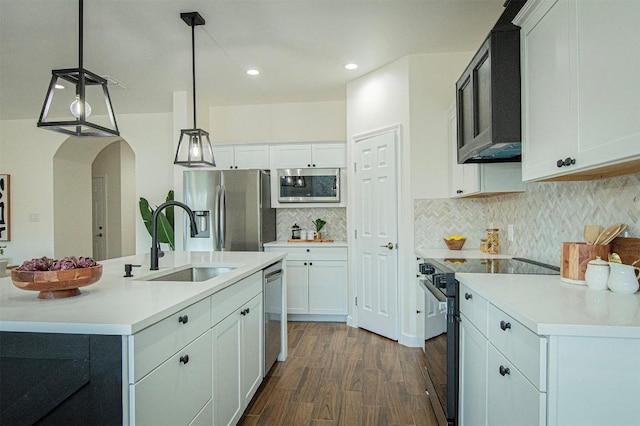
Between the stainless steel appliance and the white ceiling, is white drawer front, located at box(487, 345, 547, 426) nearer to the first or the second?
the stainless steel appliance

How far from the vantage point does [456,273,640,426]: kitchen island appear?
1.02 meters

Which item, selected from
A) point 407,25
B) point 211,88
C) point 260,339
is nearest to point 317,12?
point 407,25

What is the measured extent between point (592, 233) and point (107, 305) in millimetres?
2097

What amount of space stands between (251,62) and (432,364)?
10.4 feet

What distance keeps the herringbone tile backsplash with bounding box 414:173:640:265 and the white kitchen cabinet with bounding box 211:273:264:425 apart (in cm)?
183

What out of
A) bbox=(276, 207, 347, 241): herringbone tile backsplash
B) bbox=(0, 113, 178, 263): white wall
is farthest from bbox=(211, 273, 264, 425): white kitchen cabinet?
bbox=(0, 113, 178, 263): white wall

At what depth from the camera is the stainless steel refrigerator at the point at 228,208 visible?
14.1 ft

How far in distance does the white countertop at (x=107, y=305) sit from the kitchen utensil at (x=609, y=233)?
5.81 feet

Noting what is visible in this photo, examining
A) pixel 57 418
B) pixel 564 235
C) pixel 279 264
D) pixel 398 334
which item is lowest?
pixel 398 334

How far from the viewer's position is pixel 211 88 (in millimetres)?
4395

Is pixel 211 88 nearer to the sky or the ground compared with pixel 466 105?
nearer to the sky

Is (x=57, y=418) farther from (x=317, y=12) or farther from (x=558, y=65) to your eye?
(x=317, y=12)

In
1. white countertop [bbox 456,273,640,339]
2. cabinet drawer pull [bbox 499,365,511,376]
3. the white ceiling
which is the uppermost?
the white ceiling

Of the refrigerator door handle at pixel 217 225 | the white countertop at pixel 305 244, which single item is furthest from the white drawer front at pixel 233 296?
the refrigerator door handle at pixel 217 225
